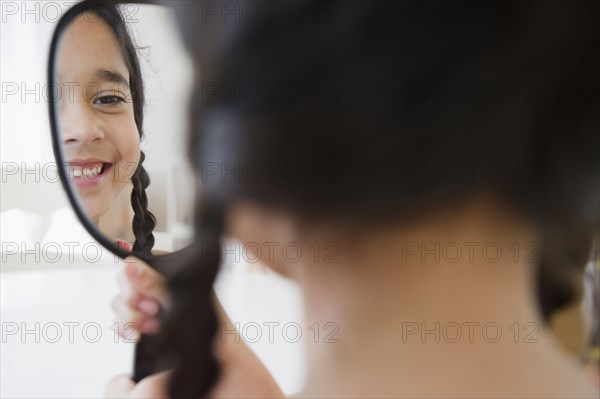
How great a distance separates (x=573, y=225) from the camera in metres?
0.51

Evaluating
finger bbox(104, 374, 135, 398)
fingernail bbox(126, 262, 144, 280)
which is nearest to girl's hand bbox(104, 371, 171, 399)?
finger bbox(104, 374, 135, 398)

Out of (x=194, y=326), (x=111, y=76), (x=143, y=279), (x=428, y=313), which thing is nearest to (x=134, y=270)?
(x=143, y=279)

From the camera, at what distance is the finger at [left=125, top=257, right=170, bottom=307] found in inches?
27.5

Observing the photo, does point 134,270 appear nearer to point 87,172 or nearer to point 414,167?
point 87,172

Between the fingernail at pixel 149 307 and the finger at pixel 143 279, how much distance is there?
0.01 m

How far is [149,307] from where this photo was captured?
73cm

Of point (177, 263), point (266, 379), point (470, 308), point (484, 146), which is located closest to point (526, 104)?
point (484, 146)

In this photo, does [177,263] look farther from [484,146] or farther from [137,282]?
[484,146]

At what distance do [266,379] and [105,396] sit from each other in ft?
0.86

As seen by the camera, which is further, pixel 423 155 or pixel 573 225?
pixel 573 225

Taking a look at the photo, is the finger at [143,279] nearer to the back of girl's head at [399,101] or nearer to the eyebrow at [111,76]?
the eyebrow at [111,76]

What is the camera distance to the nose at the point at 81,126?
66 centimetres

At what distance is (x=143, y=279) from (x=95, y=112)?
0.21 metres

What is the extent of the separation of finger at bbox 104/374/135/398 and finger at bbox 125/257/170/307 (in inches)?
6.0
